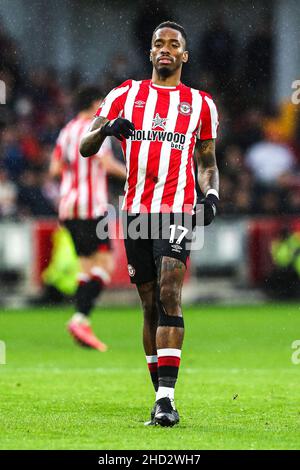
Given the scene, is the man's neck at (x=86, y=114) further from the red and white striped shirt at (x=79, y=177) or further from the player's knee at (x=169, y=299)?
the player's knee at (x=169, y=299)

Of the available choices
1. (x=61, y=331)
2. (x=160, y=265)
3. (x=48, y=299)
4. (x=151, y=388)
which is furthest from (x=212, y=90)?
(x=160, y=265)

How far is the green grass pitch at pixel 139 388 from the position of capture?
17.1ft

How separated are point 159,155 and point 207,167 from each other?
0.99 feet

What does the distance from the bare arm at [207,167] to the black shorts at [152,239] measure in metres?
0.25

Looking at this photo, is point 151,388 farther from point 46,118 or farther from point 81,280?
point 46,118

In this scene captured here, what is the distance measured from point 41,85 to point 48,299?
4.36 meters

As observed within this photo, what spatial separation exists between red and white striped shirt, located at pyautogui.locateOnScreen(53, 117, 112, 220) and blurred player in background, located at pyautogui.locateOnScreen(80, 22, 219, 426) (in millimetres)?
4063

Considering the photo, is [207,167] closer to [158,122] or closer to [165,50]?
[158,122]

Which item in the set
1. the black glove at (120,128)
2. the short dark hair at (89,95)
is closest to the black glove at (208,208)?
the black glove at (120,128)

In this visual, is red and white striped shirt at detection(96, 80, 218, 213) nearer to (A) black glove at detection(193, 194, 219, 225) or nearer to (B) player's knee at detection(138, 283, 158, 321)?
(A) black glove at detection(193, 194, 219, 225)

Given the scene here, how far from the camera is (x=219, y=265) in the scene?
46.3 ft

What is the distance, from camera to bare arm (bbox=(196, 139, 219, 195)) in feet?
20.1

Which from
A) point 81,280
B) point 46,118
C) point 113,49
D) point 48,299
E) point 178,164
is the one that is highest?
point 113,49

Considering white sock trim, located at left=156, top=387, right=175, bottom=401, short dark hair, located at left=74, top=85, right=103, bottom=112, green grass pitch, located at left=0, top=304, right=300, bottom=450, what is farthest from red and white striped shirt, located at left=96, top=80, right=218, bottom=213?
short dark hair, located at left=74, top=85, right=103, bottom=112
